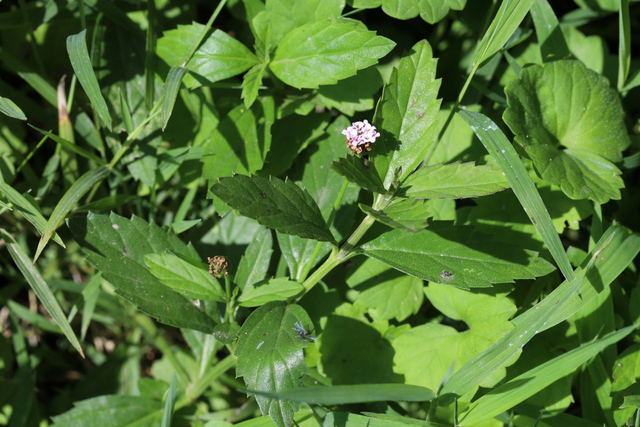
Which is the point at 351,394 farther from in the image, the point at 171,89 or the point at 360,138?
the point at 171,89

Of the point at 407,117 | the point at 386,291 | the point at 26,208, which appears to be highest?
the point at 407,117

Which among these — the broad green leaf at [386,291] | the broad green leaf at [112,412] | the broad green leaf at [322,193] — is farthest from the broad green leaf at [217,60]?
the broad green leaf at [112,412]

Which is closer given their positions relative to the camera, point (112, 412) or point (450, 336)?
point (450, 336)

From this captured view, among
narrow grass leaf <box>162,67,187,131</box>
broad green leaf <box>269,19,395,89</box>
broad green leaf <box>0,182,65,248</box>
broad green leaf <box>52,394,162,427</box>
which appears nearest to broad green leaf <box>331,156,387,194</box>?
broad green leaf <box>269,19,395,89</box>

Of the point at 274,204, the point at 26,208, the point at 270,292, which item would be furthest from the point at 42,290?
the point at 274,204

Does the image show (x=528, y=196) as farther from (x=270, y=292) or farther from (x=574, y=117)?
(x=270, y=292)

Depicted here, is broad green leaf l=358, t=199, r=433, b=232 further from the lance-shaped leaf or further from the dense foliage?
the lance-shaped leaf

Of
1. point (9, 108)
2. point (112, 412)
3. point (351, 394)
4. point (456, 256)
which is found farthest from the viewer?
point (112, 412)

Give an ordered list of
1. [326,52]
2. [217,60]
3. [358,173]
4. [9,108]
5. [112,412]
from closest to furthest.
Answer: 1. [358,173]
2. [9,108]
3. [326,52]
4. [217,60]
5. [112,412]

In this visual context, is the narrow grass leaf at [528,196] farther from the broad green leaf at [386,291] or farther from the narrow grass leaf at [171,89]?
the narrow grass leaf at [171,89]

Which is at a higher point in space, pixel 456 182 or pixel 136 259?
pixel 456 182
